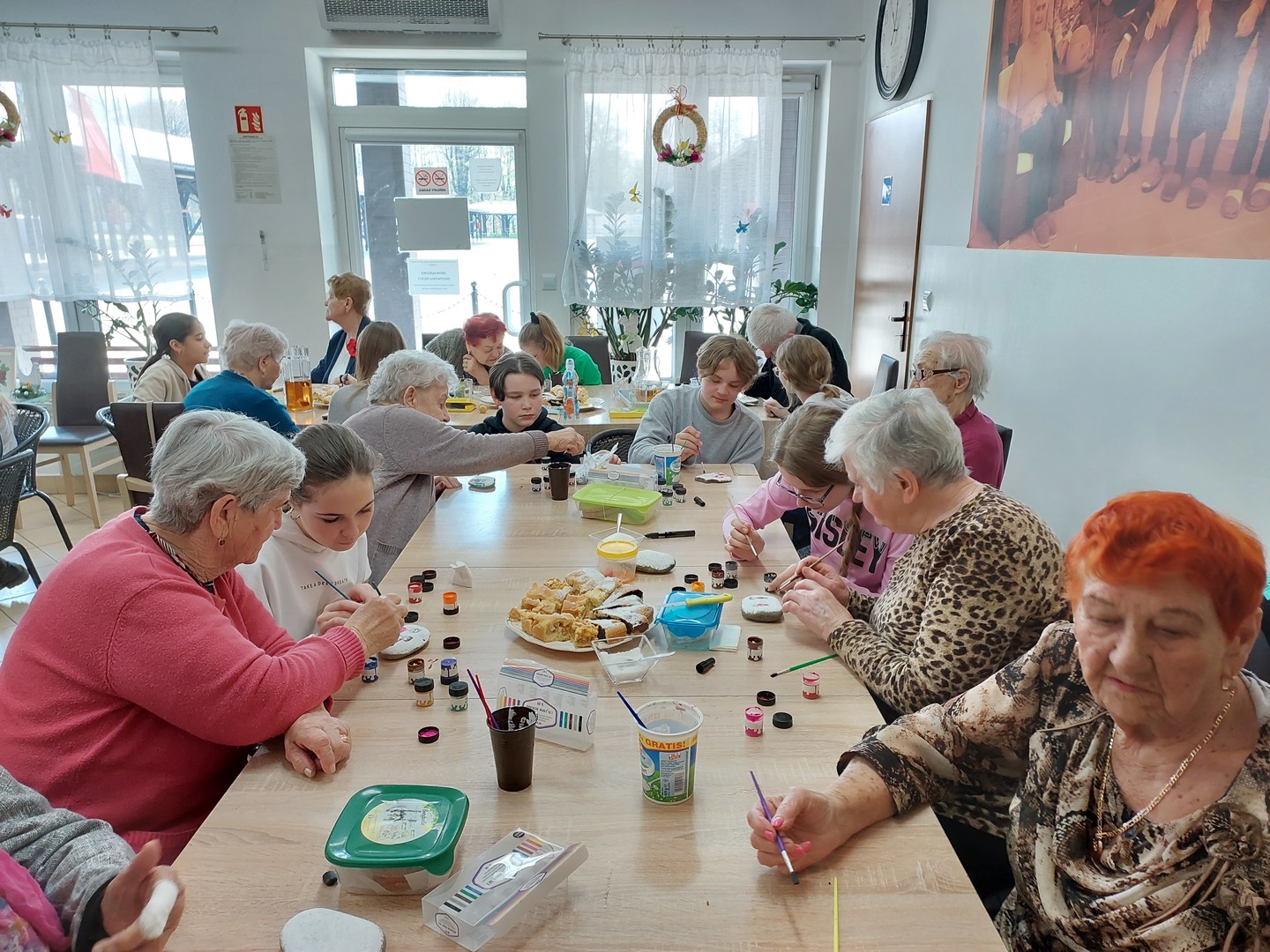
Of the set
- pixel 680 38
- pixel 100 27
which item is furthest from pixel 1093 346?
pixel 100 27

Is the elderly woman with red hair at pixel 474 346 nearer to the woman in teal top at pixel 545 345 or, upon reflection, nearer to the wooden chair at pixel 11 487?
the woman in teal top at pixel 545 345

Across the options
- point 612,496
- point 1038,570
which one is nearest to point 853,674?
point 1038,570

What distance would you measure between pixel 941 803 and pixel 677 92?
198 inches

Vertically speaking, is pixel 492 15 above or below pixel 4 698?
above

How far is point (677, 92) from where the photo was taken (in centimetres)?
555

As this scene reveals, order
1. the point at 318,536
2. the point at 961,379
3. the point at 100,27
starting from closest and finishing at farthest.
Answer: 1. the point at 318,536
2. the point at 961,379
3. the point at 100,27

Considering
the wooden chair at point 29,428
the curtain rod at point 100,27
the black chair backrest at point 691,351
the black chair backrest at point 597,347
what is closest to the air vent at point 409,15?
the curtain rod at point 100,27

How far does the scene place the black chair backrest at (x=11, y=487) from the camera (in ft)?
10.3

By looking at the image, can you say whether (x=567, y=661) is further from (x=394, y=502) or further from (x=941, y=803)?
(x=394, y=502)

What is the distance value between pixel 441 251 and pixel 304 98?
1281 mm

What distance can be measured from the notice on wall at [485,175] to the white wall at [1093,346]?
9.60 feet

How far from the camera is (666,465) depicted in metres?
2.89

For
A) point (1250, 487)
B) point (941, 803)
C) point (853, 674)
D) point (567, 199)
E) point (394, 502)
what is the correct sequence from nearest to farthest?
point (941, 803)
point (853, 674)
point (1250, 487)
point (394, 502)
point (567, 199)

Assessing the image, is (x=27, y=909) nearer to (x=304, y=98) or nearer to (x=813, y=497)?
A: (x=813, y=497)
